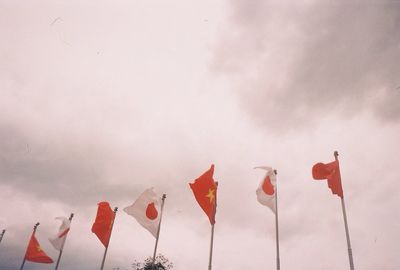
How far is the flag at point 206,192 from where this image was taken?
19.7m

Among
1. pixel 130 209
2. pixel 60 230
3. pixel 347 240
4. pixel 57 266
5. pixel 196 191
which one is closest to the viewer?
pixel 347 240

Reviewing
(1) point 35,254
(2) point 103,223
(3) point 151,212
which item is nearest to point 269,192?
(3) point 151,212

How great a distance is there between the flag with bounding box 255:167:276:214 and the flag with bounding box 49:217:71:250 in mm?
15591

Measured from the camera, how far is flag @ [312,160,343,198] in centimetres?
1849

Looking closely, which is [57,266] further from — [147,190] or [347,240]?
[347,240]

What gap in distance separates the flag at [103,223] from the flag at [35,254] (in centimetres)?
505

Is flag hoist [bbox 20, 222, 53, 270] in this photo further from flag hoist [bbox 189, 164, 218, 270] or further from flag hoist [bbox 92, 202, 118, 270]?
flag hoist [bbox 189, 164, 218, 270]

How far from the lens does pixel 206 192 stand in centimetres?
2002

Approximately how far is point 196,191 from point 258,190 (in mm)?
3838

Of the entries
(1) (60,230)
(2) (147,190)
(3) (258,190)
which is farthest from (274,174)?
(1) (60,230)

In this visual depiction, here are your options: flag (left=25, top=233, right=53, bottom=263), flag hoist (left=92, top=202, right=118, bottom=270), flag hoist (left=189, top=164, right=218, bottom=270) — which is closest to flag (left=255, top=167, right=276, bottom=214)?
flag hoist (left=189, top=164, right=218, bottom=270)

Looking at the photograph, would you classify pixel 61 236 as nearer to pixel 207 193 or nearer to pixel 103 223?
pixel 103 223

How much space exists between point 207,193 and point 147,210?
441 centimetres

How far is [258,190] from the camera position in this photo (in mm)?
20438
